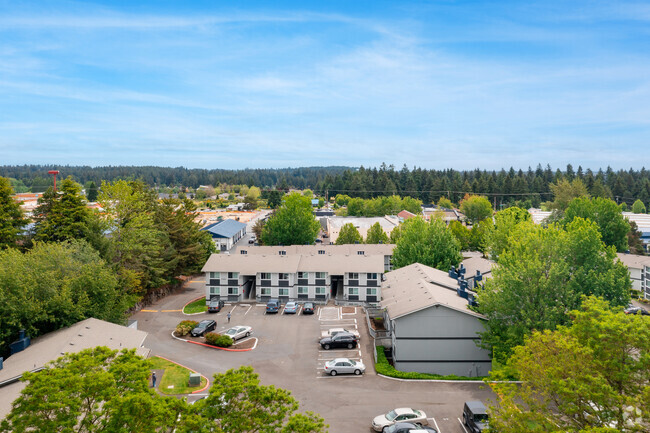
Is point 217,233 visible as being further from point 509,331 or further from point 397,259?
point 509,331

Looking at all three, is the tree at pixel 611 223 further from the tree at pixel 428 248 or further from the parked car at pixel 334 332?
the parked car at pixel 334 332

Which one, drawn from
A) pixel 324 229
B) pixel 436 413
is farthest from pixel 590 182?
pixel 436 413

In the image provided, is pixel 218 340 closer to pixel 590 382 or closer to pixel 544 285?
pixel 544 285

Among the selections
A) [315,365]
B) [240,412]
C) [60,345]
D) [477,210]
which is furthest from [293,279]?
[477,210]

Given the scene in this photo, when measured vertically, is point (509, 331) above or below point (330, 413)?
above

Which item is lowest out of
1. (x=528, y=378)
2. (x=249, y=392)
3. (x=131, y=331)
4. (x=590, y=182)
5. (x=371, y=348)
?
(x=371, y=348)

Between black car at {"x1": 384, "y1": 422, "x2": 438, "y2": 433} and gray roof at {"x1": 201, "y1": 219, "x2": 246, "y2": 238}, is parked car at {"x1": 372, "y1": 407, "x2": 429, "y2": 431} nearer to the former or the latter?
black car at {"x1": 384, "y1": 422, "x2": 438, "y2": 433}

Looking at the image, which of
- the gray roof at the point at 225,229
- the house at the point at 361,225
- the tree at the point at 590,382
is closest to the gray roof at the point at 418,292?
the tree at the point at 590,382
